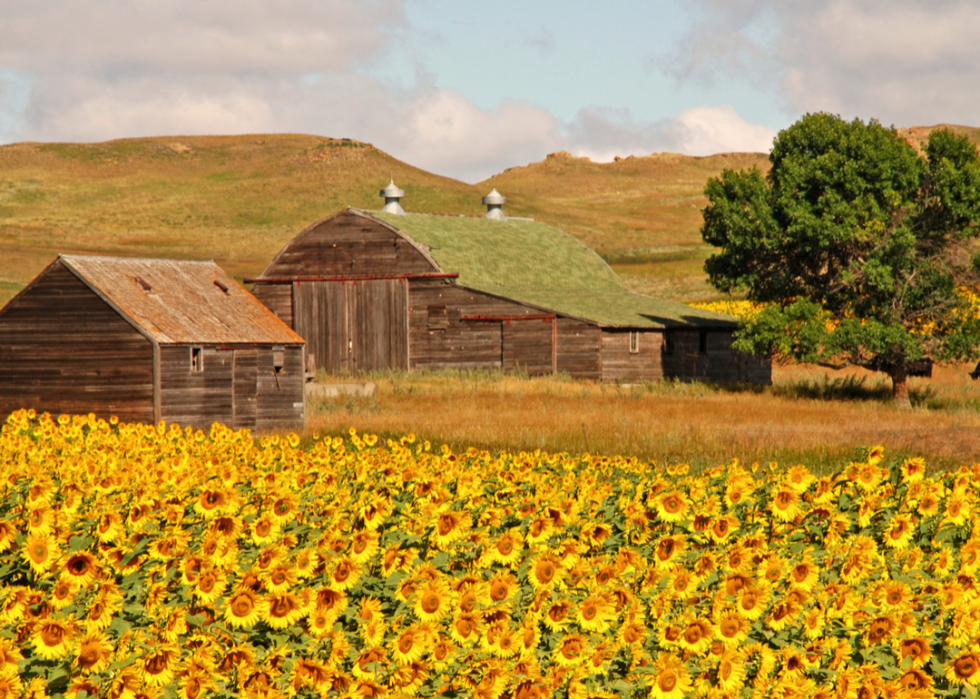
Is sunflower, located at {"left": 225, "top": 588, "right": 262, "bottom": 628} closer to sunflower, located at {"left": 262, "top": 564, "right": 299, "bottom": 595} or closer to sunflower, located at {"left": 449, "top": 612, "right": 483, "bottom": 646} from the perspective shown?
sunflower, located at {"left": 262, "top": 564, "right": 299, "bottom": 595}

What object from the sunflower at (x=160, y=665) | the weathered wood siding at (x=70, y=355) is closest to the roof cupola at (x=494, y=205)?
the weathered wood siding at (x=70, y=355)

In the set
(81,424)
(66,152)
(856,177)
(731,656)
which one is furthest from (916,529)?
(66,152)

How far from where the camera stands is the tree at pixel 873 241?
33500 millimetres

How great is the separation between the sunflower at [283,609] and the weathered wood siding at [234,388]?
22.4m

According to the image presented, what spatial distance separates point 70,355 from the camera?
2802cm

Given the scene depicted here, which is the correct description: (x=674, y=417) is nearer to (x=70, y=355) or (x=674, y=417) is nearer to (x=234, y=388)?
(x=234, y=388)

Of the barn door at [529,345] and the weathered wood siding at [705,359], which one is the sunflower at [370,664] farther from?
the weathered wood siding at [705,359]

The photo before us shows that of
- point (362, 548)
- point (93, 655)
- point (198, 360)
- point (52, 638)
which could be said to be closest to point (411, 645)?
point (362, 548)

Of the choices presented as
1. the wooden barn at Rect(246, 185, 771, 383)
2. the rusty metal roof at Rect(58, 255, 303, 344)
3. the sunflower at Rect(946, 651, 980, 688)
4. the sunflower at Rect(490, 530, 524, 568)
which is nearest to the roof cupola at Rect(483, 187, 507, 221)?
the wooden barn at Rect(246, 185, 771, 383)

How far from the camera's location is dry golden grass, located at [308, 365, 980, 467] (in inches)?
762

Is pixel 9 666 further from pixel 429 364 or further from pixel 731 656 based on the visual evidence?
pixel 429 364

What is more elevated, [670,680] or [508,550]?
[508,550]

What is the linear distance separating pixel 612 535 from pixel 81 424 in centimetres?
920

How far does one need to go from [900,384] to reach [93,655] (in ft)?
108
